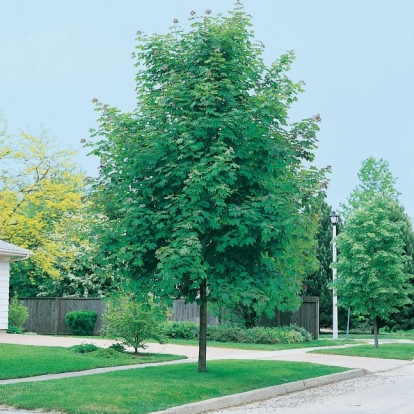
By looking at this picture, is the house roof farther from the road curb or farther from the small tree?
the road curb

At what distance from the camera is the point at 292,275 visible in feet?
49.3

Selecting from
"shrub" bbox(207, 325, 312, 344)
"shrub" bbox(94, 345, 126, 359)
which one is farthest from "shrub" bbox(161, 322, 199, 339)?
"shrub" bbox(94, 345, 126, 359)

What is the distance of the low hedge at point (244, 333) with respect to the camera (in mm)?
27531

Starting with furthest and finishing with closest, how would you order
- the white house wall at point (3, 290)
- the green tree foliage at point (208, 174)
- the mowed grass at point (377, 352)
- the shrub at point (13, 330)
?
the shrub at point (13, 330), the white house wall at point (3, 290), the mowed grass at point (377, 352), the green tree foliage at point (208, 174)

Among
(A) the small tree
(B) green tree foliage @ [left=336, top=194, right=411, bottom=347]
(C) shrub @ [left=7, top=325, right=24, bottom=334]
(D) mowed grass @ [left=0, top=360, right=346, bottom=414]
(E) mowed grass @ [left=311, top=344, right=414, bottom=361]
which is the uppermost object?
(B) green tree foliage @ [left=336, top=194, right=411, bottom=347]

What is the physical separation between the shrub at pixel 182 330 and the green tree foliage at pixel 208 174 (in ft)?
45.5

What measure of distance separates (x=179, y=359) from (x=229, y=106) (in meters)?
7.83

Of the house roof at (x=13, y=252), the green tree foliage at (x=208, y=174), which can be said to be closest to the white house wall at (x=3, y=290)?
the house roof at (x=13, y=252)

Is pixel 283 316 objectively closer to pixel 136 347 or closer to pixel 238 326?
pixel 238 326

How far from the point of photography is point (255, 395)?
13312 mm

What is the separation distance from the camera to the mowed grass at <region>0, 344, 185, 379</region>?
51.7 feet

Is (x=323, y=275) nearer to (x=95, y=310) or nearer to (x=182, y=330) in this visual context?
(x=182, y=330)

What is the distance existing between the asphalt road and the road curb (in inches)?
8.6

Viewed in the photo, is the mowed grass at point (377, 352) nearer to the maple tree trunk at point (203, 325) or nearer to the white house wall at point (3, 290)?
the maple tree trunk at point (203, 325)
